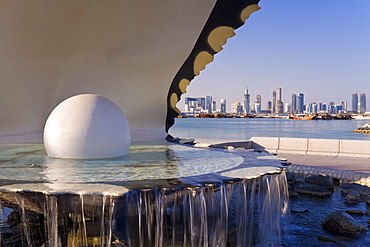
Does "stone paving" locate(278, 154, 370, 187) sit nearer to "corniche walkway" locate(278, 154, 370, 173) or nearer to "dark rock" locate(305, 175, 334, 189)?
"corniche walkway" locate(278, 154, 370, 173)

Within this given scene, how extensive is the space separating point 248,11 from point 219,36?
1.22 metres

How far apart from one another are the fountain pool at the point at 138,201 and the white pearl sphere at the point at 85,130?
0.85ft

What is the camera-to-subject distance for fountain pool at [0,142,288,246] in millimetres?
4363

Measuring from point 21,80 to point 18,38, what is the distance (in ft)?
4.25

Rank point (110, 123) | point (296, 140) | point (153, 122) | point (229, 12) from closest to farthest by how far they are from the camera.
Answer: point (110, 123) < point (229, 12) < point (153, 122) < point (296, 140)

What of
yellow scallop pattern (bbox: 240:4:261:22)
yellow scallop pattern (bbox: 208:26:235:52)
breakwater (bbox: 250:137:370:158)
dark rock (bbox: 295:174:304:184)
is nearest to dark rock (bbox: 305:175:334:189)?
dark rock (bbox: 295:174:304:184)

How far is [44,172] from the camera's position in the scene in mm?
5625

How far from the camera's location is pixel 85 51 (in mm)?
11477

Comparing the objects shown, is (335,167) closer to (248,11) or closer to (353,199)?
(353,199)

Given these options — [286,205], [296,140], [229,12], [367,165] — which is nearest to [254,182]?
[286,205]

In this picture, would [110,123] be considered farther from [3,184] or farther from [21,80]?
[21,80]

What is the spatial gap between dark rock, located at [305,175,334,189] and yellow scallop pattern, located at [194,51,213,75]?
472 centimetres

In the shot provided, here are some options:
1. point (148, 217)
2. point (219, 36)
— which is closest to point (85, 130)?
point (148, 217)

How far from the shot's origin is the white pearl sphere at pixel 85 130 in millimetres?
6762
